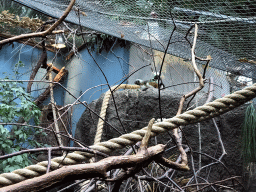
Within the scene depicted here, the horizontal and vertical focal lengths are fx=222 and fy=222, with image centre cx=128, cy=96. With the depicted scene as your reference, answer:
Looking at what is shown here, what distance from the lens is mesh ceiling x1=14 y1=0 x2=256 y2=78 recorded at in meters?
1.33

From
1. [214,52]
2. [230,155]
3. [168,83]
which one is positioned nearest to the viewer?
[214,52]

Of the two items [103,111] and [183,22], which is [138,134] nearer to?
[183,22]

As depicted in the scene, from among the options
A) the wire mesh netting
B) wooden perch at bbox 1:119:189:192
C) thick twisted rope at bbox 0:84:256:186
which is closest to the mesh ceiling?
the wire mesh netting

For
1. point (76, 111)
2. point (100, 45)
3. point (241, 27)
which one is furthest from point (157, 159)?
point (76, 111)

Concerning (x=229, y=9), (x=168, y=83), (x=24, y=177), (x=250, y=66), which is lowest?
(x=168, y=83)

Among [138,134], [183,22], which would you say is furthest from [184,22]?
[138,134]

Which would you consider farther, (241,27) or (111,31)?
(111,31)

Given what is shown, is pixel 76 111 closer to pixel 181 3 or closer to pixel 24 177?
pixel 181 3

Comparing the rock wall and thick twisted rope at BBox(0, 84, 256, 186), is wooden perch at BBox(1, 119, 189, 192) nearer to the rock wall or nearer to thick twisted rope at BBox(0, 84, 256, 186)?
thick twisted rope at BBox(0, 84, 256, 186)

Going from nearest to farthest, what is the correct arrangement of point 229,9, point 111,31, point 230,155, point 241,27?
point 229,9 < point 241,27 < point 111,31 < point 230,155

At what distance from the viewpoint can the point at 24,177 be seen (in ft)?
1.66

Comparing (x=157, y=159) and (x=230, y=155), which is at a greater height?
(x=157, y=159)

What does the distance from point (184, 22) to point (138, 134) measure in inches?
42.0

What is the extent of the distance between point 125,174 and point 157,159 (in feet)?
0.29
